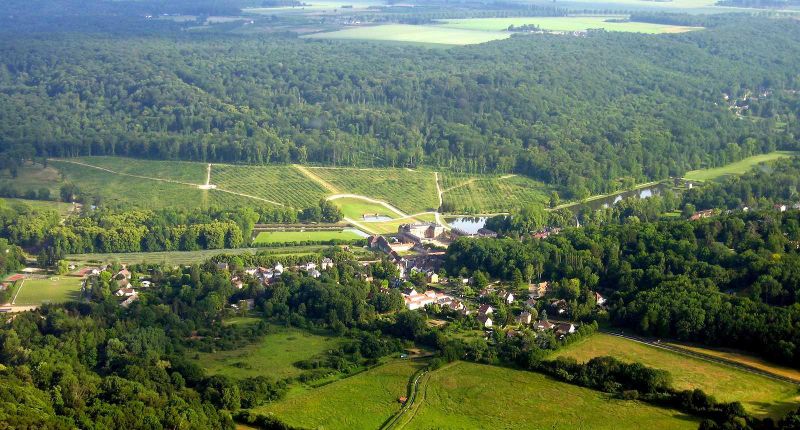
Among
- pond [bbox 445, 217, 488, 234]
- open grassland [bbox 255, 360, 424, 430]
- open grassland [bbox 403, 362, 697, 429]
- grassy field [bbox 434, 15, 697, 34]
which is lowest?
pond [bbox 445, 217, 488, 234]

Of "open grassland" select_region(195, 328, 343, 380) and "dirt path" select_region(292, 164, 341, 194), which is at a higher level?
"open grassland" select_region(195, 328, 343, 380)

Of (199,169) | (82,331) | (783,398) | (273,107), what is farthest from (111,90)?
(783,398)

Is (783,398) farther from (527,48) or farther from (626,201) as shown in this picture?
(527,48)

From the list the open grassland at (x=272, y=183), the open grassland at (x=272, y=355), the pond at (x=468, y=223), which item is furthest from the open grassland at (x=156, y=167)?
the open grassland at (x=272, y=355)

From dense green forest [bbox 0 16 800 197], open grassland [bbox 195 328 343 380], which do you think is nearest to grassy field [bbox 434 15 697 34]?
dense green forest [bbox 0 16 800 197]

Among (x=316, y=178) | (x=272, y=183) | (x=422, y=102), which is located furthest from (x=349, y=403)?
(x=422, y=102)

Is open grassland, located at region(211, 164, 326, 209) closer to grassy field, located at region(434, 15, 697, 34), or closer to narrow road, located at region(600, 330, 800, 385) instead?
narrow road, located at region(600, 330, 800, 385)
